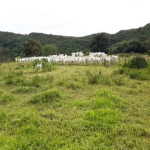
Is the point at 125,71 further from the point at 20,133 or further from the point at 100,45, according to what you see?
the point at 100,45

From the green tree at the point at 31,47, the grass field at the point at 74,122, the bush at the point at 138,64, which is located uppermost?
the green tree at the point at 31,47

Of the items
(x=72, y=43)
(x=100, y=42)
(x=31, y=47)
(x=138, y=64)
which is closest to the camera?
(x=138, y=64)

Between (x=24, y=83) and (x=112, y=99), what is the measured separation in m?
5.20

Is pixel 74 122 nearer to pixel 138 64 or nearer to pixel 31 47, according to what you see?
pixel 138 64

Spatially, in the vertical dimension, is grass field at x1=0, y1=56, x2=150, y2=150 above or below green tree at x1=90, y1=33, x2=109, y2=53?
below

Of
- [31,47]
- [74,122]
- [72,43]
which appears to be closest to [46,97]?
[74,122]

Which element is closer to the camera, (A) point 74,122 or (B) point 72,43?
(A) point 74,122

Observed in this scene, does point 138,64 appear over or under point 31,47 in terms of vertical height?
under

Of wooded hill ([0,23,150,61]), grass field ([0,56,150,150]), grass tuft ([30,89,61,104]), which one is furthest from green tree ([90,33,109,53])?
grass tuft ([30,89,61,104])

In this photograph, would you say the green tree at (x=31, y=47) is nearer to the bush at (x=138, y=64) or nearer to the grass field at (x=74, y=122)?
the bush at (x=138, y=64)

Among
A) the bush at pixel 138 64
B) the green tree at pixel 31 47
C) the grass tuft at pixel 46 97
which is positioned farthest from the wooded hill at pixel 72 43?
the grass tuft at pixel 46 97

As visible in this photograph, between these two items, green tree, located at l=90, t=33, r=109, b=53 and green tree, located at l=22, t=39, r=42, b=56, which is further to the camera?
green tree, located at l=90, t=33, r=109, b=53

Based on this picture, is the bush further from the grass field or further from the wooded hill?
the wooded hill

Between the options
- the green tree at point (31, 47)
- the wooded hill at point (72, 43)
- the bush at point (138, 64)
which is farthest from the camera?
the wooded hill at point (72, 43)
